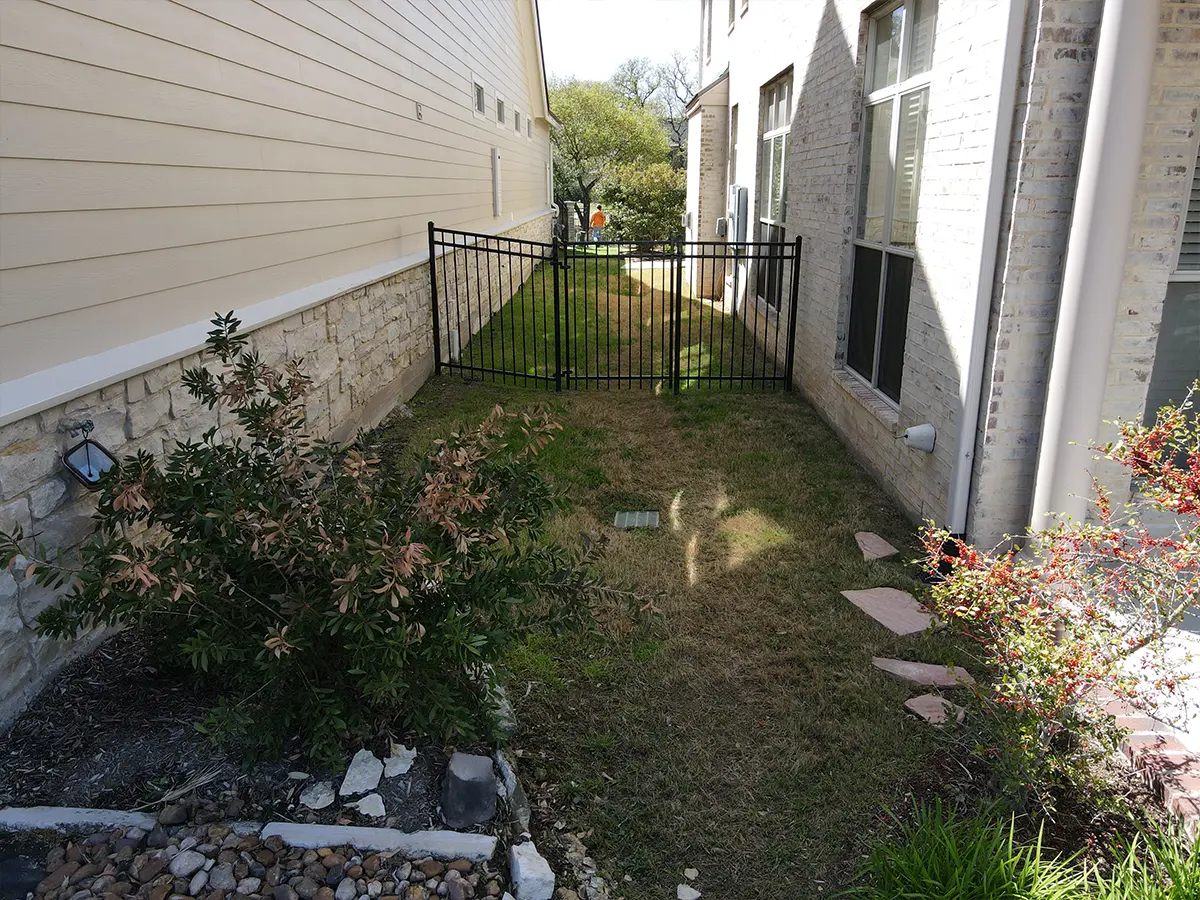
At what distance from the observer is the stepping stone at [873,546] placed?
4.55 m

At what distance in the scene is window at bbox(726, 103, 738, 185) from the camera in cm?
1230

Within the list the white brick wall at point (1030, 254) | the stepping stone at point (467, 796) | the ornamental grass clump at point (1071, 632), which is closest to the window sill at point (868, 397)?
the white brick wall at point (1030, 254)

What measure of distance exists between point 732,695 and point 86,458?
2.57 m

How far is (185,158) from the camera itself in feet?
12.8

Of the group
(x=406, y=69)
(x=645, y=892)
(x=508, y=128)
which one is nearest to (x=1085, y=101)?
(x=645, y=892)

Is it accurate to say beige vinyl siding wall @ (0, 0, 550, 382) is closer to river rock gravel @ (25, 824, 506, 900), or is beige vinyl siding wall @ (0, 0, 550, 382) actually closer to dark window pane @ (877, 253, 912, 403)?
river rock gravel @ (25, 824, 506, 900)

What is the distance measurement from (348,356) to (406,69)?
335cm

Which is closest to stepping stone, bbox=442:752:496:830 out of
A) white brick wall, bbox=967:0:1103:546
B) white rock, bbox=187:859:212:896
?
white rock, bbox=187:859:212:896

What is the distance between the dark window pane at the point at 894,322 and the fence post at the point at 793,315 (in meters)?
2.19

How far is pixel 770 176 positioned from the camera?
987cm

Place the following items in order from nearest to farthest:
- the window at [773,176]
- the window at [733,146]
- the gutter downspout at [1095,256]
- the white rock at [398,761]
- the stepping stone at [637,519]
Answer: the white rock at [398,761] < the gutter downspout at [1095,256] < the stepping stone at [637,519] < the window at [773,176] < the window at [733,146]

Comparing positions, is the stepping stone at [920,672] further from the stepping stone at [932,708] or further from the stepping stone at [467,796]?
the stepping stone at [467,796]

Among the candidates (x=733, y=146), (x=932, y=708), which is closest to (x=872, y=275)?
(x=932, y=708)

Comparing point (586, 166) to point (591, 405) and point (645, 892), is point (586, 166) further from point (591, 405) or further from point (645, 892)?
point (645, 892)
